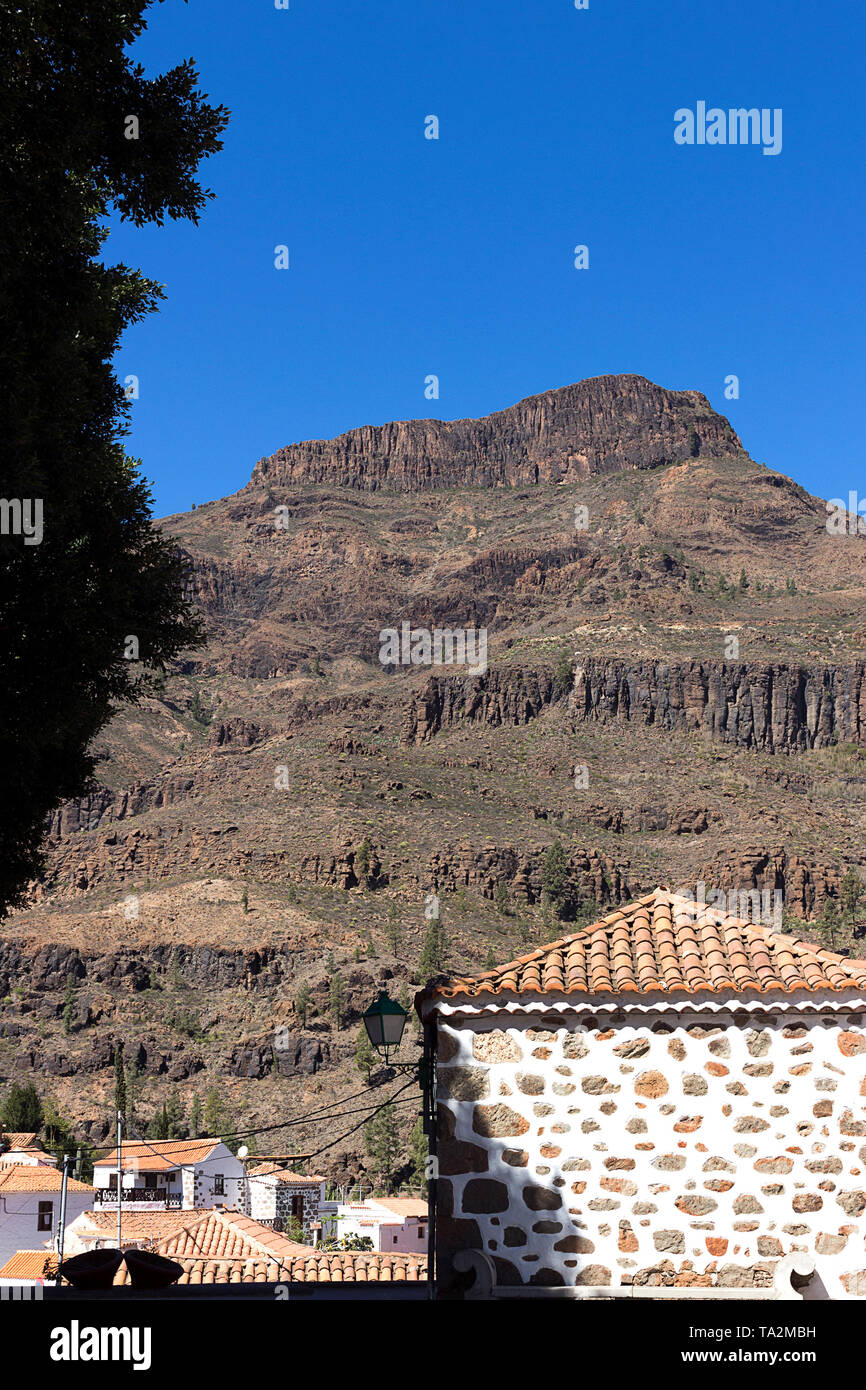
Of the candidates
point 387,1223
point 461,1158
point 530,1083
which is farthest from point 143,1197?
point 530,1083

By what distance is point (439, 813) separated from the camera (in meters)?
115

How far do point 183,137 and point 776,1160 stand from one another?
21.5 ft

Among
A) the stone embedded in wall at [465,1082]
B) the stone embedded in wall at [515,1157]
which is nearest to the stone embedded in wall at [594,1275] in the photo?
the stone embedded in wall at [515,1157]

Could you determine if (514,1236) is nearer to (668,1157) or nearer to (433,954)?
(668,1157)

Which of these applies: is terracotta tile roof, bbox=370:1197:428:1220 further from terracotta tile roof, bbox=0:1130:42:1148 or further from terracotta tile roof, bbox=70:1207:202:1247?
terracotta tile roof, bbox=0:1130:42:1148

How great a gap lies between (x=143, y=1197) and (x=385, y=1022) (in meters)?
53.1

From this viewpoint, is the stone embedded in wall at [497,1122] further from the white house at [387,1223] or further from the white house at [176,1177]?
the white house at [176,1177]

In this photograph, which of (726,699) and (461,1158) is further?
(726,699)

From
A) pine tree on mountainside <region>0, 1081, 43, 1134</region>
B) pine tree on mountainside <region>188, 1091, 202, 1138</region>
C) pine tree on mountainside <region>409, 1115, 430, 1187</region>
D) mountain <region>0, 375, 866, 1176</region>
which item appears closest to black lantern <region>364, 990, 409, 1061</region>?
pine tree on mountainside <region>409, 1115, 430, 1187</region>

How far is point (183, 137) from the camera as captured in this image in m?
7.67

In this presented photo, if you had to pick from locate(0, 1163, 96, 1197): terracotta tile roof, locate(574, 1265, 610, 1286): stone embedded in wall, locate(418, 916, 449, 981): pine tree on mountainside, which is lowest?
locate(0, 1163, 96, 1197): terracotta tile roof

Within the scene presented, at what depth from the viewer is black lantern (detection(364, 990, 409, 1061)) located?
966 centimetres

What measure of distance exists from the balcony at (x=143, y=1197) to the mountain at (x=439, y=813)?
16.0m

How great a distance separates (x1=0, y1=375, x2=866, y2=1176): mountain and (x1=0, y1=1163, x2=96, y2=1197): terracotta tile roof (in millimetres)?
24417
